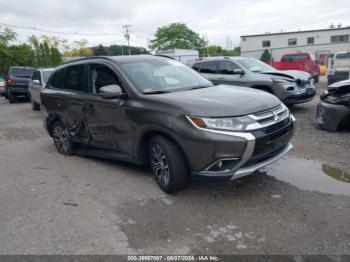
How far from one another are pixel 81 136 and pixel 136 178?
1.42 metres

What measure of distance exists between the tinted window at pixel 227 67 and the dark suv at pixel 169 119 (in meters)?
4.75

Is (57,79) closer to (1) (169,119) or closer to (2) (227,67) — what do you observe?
(1) (169,119)

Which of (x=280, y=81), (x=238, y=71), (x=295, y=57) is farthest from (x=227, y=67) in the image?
(x=295, y=57)

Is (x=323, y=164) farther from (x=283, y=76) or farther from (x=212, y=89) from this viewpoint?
(x=283, y=76)

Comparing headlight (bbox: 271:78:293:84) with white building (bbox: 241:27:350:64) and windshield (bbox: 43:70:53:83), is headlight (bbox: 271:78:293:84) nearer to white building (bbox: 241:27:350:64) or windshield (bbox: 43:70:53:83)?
windshield (bbox: 43:70:53:83)

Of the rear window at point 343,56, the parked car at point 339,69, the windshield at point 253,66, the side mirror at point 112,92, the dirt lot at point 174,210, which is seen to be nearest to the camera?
the dirt lot at point 174,210

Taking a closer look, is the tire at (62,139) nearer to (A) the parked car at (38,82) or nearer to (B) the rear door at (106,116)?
(B) the rear door at (106,116)

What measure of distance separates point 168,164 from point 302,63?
718 inches

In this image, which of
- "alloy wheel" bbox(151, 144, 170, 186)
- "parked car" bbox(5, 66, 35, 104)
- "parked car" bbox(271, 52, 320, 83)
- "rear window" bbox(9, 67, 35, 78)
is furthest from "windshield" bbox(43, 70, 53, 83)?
"parked car" bbox(271, 52, 320, 83)

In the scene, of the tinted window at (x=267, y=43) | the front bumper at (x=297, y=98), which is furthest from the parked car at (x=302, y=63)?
the tinted window at (x=267, y=43)

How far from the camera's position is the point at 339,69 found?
13719 mm

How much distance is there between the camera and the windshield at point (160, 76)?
4297 mm

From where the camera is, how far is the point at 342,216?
3.26 meters

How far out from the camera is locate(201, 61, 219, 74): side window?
10.1 metres
